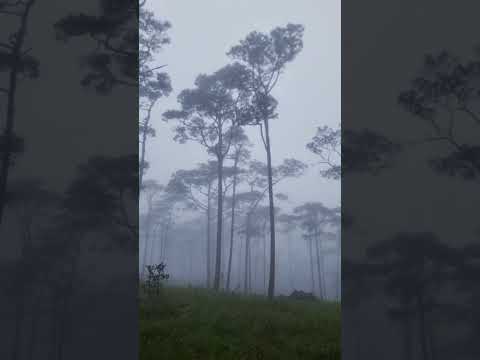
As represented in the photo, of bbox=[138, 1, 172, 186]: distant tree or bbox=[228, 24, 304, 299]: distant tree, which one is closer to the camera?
bbox=[228, 24, 304, 299]: distant tree

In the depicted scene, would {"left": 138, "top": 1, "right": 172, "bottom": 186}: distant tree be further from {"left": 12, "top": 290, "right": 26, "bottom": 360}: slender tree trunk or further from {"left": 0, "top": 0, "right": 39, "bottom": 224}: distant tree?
{"left": 12, "top": 290, "right": 26, "bottom": 360}: slender tree trunk

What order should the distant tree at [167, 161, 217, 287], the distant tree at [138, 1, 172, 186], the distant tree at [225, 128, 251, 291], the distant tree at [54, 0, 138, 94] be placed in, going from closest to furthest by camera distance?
the distant tree at [54, 0, 138, 94]
the distant tree at [138, 1, 172, 186]
the distant tree at [225, 128, 251, 291]
the distant tree at [167, 161, 217, 287]

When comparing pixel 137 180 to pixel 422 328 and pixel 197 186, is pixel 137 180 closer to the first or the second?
pixel 422 328

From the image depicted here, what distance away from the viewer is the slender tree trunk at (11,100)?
189cm

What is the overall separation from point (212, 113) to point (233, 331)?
20.2 feet

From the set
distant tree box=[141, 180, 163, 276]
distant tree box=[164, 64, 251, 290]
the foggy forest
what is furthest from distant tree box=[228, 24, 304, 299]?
distant tree box=[141, 180, 163, 276]

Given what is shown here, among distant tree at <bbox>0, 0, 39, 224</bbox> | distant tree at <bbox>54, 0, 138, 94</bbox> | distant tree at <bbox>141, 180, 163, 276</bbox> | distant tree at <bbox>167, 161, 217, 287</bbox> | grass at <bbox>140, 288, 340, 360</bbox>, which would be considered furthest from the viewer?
distant tree at <bbox>141, 180, 163, 276</bbox>

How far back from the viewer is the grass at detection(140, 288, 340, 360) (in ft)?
12.1

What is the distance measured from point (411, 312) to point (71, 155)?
6.87ft

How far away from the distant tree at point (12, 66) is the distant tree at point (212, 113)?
22.3 feet

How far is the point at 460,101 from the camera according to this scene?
6.57 feet

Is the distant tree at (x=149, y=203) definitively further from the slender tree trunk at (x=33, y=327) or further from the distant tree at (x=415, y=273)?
the distant tree at (x=415, y=273)

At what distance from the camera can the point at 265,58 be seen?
27.1 ft

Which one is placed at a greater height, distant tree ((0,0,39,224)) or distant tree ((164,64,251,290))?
distant tree ((164,64,251,290))
